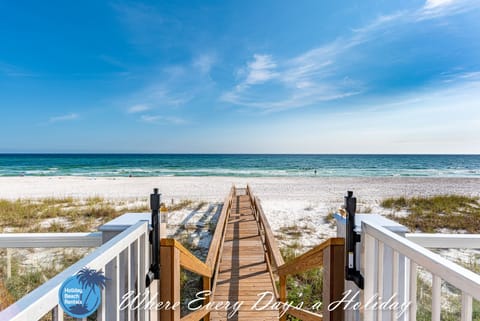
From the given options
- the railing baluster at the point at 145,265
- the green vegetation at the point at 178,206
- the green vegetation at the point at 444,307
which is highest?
the railing baluster at the point at 145,265

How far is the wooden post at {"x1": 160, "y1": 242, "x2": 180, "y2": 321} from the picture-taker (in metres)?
1.57

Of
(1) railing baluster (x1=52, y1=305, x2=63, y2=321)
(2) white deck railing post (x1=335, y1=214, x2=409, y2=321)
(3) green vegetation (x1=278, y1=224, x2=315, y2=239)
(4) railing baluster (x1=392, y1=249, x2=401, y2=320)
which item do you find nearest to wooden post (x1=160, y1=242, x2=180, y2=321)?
(1) railing baluster (x1=52, y1=305, x2=63, y2=321)

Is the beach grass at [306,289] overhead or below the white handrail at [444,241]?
below

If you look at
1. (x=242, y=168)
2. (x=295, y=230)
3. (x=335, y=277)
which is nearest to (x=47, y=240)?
(x=335, y=277)

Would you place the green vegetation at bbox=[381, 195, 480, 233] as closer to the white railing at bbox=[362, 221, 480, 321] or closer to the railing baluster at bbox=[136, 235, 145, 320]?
the white railing at bbox=[362, 221, 480, 321]

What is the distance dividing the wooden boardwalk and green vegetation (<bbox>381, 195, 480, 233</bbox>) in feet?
17.5

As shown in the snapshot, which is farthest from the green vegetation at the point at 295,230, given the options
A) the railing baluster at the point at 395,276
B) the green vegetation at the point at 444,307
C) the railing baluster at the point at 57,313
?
the railing baluster at the point at 57,313

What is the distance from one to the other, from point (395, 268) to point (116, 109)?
41.6m

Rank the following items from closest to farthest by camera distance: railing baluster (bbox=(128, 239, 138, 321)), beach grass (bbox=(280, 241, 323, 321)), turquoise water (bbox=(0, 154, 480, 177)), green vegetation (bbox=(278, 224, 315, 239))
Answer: railing baluster (bbox=(128, 239, 138, 321)), beach grass (bbox=(280, 241, 323, 321)), green vegetation (bbox=(278, 224, 315, 239)), turquoise water (bbox=(0, 154, 480, 177))

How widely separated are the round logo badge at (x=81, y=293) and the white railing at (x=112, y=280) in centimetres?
2

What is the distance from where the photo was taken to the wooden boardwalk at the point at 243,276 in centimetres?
287

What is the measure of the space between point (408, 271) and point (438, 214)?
9621mm

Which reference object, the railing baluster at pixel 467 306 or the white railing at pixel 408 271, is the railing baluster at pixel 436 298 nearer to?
the white railing at pixel 408 271

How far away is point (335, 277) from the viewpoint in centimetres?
162
